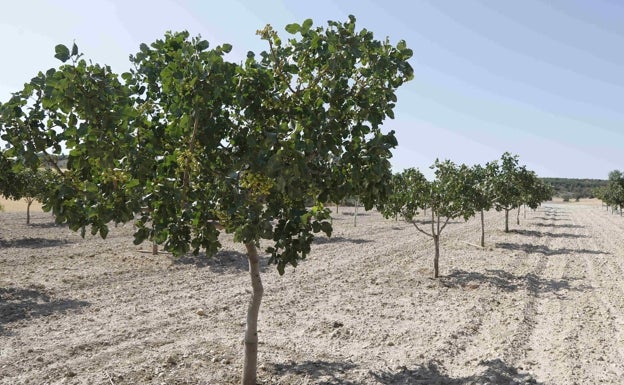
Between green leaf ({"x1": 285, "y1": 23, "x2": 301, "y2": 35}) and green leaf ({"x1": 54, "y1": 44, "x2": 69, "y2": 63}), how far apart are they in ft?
9.58

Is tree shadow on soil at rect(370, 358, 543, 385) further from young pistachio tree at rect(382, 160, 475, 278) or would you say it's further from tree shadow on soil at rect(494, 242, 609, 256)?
tree shadow on soil at rect(494, 242, 609, 256)

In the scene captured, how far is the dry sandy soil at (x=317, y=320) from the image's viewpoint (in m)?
9.67

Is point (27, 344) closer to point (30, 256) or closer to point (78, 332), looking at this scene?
point (78, 332)

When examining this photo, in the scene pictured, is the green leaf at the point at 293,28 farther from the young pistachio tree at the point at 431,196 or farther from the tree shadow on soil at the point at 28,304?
the young pistachio tree at the point at 431,196

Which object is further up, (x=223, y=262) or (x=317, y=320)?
(x=223, y=262)

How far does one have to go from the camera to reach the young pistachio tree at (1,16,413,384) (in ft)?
19.1

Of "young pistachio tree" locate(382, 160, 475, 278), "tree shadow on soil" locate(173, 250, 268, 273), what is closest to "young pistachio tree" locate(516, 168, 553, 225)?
"young pistachio tree" locate(382, 160, 475, 278)

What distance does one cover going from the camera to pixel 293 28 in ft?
21.8

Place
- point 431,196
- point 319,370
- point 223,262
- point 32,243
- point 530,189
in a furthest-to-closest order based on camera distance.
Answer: point 530,189
point 32,243
point 223,262
point 431,196
point 319,370

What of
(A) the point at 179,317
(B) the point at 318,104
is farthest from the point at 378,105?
(A) the point at 179,317

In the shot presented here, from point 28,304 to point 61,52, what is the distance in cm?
1201

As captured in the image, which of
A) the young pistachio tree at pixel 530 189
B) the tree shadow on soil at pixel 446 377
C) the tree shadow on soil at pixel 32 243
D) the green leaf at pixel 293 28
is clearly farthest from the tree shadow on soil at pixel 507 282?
the tree shadow on soil at pixel 32 243

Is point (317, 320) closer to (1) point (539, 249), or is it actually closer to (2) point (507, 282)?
(2) point (507, 282)

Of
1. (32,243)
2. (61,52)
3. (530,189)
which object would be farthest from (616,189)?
(61,52)
